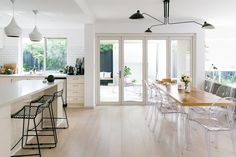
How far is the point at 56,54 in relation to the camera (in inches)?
332

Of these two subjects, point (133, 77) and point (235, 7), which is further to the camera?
point (133, 77)

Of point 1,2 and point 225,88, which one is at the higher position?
point 1,2

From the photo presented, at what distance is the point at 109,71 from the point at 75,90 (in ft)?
3.93

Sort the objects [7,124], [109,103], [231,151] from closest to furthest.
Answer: [7,124] → [231,151] → [109,103]

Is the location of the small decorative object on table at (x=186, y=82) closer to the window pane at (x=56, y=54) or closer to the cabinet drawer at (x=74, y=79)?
the cabinet drawer at (x=74, y=79)

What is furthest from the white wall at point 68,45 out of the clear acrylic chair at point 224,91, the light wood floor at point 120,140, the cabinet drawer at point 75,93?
the clear acrylic chair at point 224,91

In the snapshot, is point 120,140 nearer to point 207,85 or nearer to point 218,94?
point 218,94

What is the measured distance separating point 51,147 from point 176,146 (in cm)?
196

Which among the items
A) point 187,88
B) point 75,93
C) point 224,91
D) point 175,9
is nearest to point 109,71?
point 75,93

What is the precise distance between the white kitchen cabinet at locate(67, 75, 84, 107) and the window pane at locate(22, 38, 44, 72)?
4.66 ft

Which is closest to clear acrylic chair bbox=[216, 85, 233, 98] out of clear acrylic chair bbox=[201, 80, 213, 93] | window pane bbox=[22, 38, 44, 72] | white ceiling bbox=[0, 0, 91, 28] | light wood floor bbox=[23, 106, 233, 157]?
clear acrylic chair bbox=[201, 80, 213, 93]

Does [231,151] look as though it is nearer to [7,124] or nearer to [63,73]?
[7,124]

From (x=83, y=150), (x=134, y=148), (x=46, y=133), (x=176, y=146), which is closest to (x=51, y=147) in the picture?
(x=83, y=150)

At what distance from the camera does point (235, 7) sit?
6.01 m
